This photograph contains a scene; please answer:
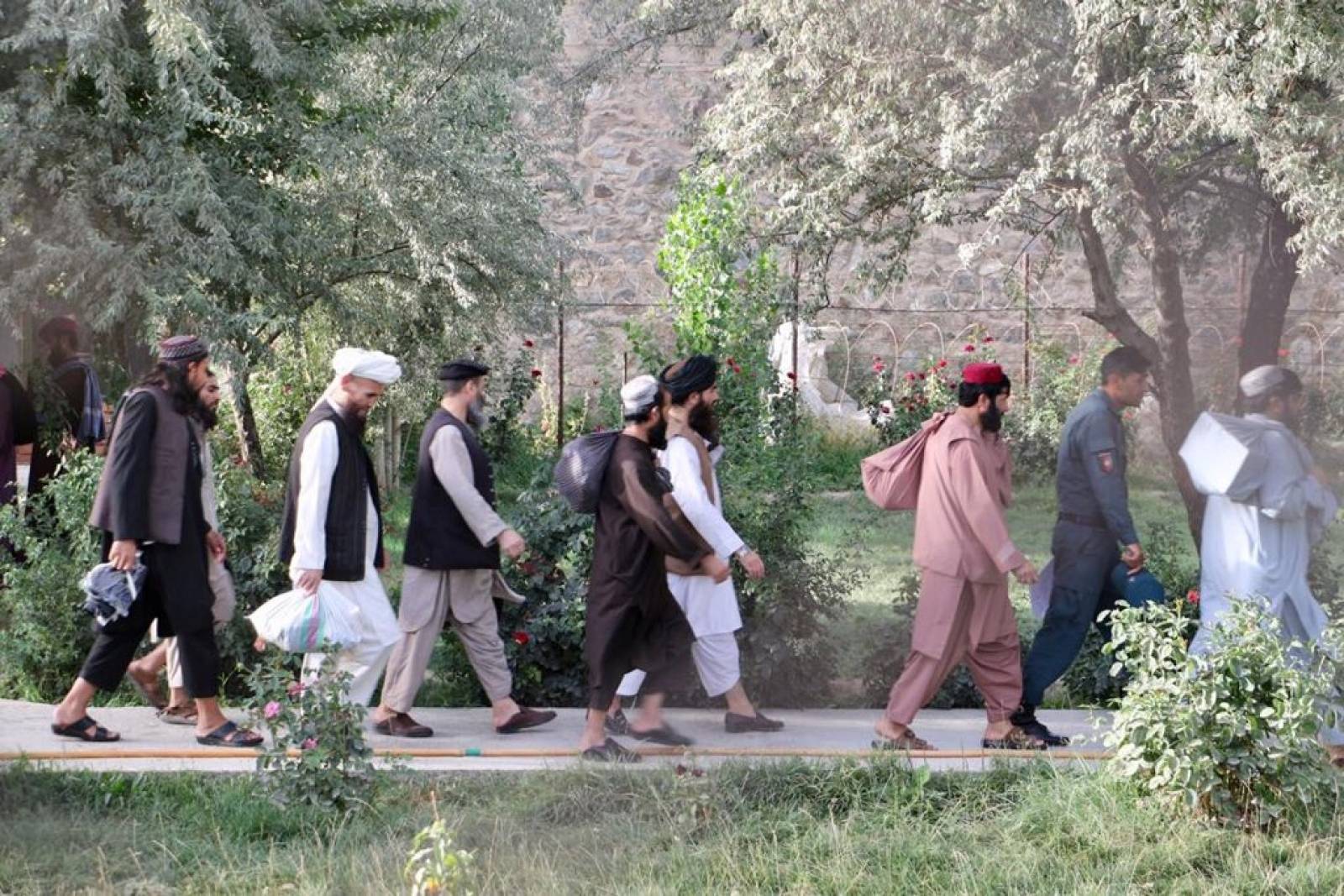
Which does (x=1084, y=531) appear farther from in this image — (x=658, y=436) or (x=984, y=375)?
(x=658, y=436)

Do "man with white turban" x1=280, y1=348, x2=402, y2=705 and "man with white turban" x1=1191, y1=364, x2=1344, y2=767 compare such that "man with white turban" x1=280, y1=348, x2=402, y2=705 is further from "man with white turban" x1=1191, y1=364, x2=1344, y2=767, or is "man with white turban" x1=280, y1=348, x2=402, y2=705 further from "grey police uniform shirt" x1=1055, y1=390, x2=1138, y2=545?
"man with white turban" x1=1191, y1=364, x2=1344, y2=767

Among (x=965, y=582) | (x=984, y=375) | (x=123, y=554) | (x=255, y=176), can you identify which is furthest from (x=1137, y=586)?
(x=255, y=176)

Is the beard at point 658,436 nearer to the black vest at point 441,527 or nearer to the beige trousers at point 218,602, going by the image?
the black vest at point 441,527

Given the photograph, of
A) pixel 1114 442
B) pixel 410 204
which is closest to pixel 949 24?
pixel 1114 442

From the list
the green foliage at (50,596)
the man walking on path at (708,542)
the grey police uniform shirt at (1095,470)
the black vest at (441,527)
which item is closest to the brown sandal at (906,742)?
the man walking on path at (708,542)

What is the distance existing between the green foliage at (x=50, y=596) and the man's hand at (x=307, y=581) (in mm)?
1684

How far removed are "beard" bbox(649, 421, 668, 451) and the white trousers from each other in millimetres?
878

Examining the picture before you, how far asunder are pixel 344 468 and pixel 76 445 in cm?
283

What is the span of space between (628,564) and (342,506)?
1109mm

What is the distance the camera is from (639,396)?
665 cm

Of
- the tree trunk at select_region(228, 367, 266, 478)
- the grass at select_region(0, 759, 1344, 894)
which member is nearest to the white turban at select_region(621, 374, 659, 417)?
the grass at select_region(0, 759, 1344, 894)

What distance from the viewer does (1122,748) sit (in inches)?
219

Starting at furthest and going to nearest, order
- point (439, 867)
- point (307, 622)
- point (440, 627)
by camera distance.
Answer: point (440, 627), point (307, 622), point (439, 867)

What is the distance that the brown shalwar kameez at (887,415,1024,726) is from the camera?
22.1 feet
